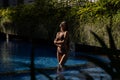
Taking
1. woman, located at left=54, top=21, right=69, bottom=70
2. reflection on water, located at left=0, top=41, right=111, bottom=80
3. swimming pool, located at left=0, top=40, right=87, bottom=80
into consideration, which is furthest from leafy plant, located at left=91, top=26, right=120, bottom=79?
woman, located at left=54, top=21, right=69, bottom=70

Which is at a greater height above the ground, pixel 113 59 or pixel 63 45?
pixel 113 59

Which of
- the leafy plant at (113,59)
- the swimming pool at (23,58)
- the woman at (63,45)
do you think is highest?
the leafy plant at (113,59)

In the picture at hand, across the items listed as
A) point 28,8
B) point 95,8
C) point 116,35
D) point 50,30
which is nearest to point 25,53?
point 50,30

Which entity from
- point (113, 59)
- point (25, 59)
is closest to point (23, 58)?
point (25, 59)

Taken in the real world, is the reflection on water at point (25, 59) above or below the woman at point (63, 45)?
below

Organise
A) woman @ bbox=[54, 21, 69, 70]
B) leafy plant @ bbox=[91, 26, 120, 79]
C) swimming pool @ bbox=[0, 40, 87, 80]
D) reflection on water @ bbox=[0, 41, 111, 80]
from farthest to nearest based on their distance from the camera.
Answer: swimming pool @ bbox=[0, 40, 87, 80], woman @ bbox=[54, 21, 69, 70], reflection on water @ bbox=[0, 41, 111, 80], leafy plant @ bbox=[91, 26, 120, 79]

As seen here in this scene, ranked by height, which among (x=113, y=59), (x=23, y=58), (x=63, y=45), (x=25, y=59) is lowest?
(x=23, y=58)

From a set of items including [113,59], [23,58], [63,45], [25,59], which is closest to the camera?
[113,59]

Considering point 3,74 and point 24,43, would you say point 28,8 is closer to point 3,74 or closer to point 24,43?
point 24,43

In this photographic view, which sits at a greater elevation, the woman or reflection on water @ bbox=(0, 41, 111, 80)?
the woman

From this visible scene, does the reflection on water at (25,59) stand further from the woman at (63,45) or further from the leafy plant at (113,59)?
the leafy plant at (113,59)

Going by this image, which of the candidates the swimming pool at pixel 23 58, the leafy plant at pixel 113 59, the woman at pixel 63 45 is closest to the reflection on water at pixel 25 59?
the swimming pool at pixel 23 58

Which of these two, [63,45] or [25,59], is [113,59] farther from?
[25,59]

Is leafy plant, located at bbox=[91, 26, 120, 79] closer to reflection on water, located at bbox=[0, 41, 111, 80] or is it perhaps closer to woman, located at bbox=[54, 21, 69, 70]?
reflection on water, located at bbox=[0, 41, 111, 80]
